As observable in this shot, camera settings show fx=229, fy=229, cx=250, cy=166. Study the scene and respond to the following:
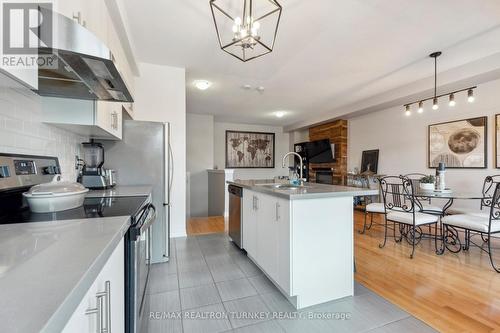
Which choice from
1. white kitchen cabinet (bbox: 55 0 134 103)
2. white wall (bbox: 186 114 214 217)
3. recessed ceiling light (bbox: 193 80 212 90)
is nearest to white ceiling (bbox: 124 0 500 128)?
recessed ceiling light (bbox: 193 80 212 90)

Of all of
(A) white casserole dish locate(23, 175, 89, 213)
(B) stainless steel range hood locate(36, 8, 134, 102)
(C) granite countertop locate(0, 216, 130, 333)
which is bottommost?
(C) granite countertop locate(0, 216, 130, 333)

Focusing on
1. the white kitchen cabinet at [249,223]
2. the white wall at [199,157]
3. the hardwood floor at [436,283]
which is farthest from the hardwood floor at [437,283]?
the white wall at [199,157]

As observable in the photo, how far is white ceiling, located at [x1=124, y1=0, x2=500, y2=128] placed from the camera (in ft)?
6.86

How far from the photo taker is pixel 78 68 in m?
1.16

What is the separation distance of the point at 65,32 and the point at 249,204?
6.61 feet

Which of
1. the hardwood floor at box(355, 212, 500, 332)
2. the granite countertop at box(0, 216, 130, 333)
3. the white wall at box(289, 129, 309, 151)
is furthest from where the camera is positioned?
the white wall at box(289, 129, 309, 151)

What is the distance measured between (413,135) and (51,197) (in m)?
5.32

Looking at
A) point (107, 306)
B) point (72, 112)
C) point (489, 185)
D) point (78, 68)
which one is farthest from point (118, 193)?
point (489, 185)

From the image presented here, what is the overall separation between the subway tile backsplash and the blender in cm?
24

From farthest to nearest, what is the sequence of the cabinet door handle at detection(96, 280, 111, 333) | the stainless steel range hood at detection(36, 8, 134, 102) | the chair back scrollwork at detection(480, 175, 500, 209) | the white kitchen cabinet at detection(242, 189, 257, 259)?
the chair back scrollwork at detection(480, 175, 500, 209)
the white kitchen cabinet at detection(242, 189, 257, 259)
the stainless steel range hood at detection(36, 8, 134, 102)
the cabinet door handle at detection(96, 280, 111, 333)

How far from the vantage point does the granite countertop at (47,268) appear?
376mm

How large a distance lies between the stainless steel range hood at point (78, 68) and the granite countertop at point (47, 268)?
72 centimetres

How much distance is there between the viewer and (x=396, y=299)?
1.84m

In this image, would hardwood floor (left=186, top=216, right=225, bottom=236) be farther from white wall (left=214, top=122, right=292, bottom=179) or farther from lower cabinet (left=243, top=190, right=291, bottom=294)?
white wall (left=214, top=122, right=292, bottom=179)
